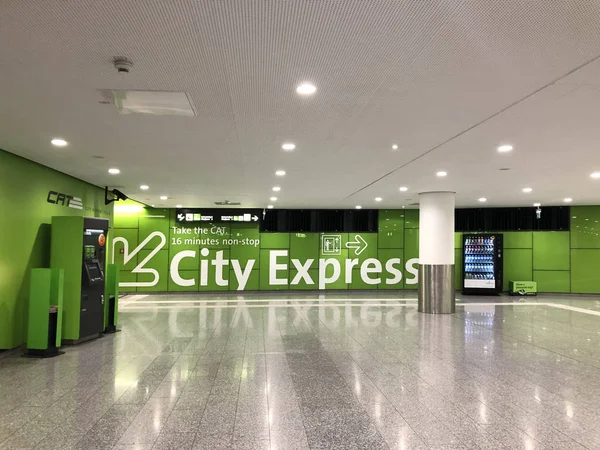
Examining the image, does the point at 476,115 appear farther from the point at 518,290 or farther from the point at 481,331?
the point at 518,290

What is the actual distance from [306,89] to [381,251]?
13359mm

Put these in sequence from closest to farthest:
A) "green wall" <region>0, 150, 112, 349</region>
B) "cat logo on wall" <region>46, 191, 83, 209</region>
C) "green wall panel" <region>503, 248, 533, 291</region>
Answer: "green wall" <region>0, 150, 112, 349</region>, "cat logo on wall" <region>46, 191, 83, 209</region>, "green wall panel" <region>503, 248, 533, 291</region>

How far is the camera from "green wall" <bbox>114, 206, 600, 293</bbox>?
15.7 meters

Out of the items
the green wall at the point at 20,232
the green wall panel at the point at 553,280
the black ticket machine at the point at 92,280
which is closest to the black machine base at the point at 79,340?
the black ticket machine at the point at 92,280

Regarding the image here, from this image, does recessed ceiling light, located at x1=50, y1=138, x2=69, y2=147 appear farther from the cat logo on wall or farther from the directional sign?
the directional sign

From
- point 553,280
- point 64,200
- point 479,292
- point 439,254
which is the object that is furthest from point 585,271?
point 64,200

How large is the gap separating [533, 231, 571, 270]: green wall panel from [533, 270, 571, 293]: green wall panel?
18 centimetres

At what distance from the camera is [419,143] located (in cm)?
612

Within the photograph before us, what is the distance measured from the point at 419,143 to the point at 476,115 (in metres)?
1.32

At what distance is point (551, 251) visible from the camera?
16016 millimetres

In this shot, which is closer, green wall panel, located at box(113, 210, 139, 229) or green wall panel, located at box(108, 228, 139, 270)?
green wall panel, located at box(108, 228, 139, 270)

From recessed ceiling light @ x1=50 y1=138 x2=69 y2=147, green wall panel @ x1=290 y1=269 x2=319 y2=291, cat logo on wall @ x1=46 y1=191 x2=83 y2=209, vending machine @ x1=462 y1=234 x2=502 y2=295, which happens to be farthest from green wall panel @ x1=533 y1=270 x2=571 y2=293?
recessed ceiling light @ x1=50 y1=138 x2=69 y2=147

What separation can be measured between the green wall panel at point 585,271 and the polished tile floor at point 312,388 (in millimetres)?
7238

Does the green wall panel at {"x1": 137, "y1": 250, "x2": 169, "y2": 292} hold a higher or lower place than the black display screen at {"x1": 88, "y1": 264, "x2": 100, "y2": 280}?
lower
